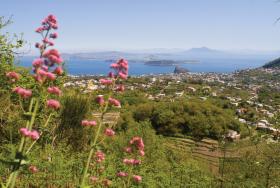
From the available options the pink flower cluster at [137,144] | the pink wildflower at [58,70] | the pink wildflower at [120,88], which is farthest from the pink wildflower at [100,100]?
the pink flower cluster at [137,144]

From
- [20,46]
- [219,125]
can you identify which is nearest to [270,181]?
[20,46]

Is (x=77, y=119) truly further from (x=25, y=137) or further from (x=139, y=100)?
(x=139, y=100)

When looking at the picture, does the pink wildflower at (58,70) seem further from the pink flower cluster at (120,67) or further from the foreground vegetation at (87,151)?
the pink flower cluster at (120,67)

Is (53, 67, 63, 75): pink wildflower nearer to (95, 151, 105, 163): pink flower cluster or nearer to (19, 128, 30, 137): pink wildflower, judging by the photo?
(19, 128, 30, 137): pink wildflower

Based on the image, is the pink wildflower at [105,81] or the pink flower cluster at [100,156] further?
the pink flower cluster at [100,156]

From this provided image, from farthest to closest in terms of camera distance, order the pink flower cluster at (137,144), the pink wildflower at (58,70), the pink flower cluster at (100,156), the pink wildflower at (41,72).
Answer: the pink flower cluster at (100,156)
the pink flower cluster at (137,144)
the pink wildflower at (58,70)
the pink wildflower at (41,72)

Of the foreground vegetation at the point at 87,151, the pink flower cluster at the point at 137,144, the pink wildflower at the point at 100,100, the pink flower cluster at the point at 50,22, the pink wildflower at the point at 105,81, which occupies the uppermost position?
the pink flower cluster at the point at 50,22

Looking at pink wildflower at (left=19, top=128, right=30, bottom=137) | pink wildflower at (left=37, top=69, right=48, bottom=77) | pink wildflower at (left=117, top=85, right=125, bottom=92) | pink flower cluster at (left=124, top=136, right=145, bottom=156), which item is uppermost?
pink wildflower at (left=37, top=69, right=48, bottom=77)

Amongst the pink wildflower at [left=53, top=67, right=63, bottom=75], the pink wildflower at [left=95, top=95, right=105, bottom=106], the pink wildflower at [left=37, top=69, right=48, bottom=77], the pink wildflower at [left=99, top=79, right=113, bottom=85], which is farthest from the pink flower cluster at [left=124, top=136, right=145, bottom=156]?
the pink wildflower at [left=37, top=69, right=48, bottom=77]

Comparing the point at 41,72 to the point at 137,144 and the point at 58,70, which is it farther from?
the point at 137,144

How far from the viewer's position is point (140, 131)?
2128 cm

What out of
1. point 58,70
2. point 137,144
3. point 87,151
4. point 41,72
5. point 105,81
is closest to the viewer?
point 41,72

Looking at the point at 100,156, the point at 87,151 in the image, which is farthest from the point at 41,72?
the point at 87,151

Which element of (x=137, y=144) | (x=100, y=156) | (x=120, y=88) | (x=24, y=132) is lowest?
(x=100, y=156)
